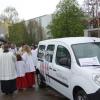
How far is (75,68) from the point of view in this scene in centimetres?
834

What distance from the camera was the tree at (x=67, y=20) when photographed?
3900 cm

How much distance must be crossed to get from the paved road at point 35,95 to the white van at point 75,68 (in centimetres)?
50

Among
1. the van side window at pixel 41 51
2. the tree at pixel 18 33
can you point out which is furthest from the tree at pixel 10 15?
the van side window at pixel 41 51

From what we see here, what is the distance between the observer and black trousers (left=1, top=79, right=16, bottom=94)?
37.9 feet

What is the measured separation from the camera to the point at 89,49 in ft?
29.9

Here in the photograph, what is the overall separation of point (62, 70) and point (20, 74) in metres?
3.98

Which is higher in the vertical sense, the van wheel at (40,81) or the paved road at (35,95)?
the van wheel at (40,81)

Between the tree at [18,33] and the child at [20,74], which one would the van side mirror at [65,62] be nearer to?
the child at [20,74]

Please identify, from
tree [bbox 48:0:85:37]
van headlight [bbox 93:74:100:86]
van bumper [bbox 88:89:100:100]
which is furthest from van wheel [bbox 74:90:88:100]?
tree [bbox 48:0:85:37]

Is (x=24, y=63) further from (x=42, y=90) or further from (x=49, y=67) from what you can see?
(x=49, y=67)

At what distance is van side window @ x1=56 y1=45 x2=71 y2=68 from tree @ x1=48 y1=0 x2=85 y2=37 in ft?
93.9

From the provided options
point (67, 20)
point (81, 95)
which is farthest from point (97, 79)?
point (67, 20)

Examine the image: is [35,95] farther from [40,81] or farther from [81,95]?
[81,95]

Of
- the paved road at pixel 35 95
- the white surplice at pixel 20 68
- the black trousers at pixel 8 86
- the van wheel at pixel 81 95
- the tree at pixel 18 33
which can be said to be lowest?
the paved road at pixel 35 95
